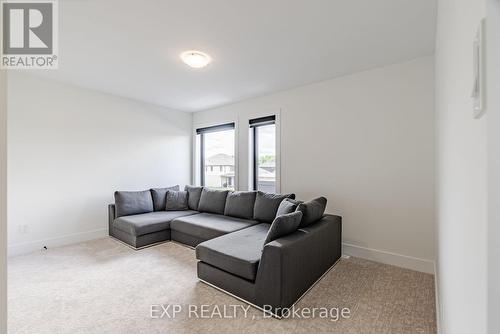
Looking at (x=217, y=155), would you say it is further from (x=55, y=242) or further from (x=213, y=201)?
(x=55, y=242)

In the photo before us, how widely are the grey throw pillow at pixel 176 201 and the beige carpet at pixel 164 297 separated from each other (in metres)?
1.31

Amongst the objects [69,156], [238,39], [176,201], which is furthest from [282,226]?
[69,156]

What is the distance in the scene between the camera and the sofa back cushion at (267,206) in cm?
343

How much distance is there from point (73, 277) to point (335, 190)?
11.4ft

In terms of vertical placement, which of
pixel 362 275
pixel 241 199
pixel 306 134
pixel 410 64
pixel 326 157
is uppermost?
pixel 410 64

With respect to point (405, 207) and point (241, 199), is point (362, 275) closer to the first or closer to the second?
point (405, 207)

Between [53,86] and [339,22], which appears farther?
[53,86]

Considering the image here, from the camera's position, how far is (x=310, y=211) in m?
2.57

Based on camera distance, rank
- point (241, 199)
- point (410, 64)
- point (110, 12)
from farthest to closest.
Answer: point (241, 199), point (410, 64), point (110, 12)

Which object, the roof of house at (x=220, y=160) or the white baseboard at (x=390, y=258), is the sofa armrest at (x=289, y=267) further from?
the roof of house at (x=220, y=160)

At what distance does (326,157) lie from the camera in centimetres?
352

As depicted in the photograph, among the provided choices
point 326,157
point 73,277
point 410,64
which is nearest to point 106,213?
point 73,277

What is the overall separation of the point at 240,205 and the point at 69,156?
2879mm

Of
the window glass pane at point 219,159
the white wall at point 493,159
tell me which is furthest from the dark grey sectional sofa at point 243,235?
the white wall at point 493,159
